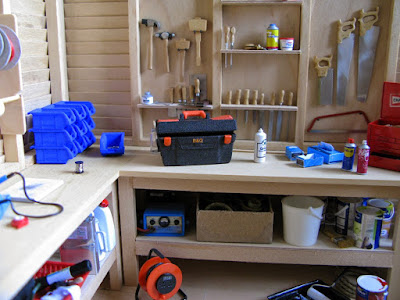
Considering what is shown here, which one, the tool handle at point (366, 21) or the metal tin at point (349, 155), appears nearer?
the metal tin at point (349, 155)

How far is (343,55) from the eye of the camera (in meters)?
2.31

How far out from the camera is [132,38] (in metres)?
2.37

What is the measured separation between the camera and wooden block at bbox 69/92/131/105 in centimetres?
254

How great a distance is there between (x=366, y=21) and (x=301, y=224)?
119 centimetres

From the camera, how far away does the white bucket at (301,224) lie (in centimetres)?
206

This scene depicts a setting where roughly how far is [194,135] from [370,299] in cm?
112

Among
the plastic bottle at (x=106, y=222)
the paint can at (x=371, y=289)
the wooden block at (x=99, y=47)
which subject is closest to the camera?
the paint can at (x=371, y=289)

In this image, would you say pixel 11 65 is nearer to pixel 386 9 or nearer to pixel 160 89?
pixel 160 89

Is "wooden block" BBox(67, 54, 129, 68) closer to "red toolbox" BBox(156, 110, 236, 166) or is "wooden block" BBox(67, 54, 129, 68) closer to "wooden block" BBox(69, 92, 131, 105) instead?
"wooden block" BBox(69, 92, 131, 105)

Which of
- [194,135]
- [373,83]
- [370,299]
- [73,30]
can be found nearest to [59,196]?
[194,135]

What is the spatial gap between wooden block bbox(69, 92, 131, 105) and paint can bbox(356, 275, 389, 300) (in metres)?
1.64

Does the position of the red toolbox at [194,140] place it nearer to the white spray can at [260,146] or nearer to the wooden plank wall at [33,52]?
the white spray can at [260,146]

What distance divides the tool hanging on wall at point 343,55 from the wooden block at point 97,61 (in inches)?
49.0

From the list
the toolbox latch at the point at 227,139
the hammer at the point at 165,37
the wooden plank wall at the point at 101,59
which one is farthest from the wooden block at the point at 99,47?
the toolbox latch at the point at 227,139
